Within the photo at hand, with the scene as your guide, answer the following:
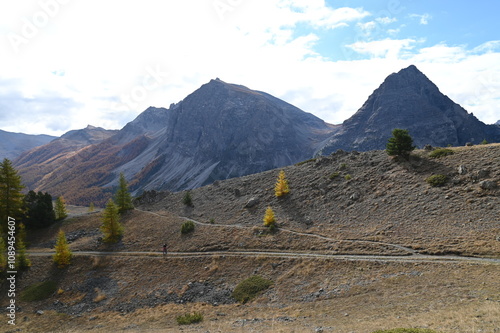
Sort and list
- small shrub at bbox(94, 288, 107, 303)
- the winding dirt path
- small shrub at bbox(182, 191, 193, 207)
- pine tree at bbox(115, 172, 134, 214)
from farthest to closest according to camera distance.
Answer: small shrub at bbox(182, 191, 193, 207) → pine tree at bbox(115, 172, 134, 214) → small shrub at bbox(94, 288, 107, 303) → the winding dirt path

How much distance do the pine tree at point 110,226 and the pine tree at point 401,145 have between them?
5509 cm

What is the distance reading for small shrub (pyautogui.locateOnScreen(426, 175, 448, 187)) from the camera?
1794 inches

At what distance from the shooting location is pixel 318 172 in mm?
66812

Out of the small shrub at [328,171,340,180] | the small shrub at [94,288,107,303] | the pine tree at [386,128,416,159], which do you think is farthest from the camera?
the small shrub at [328,171,340,180]

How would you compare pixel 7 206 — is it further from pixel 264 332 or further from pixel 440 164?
pixel 440 164

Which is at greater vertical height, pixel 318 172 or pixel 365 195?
pixel 318 172

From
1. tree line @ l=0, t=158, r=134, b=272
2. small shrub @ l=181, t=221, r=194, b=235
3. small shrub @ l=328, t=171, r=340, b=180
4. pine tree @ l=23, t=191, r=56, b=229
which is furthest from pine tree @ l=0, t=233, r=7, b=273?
small shrub @ l=328, t=171, r=340, b=180

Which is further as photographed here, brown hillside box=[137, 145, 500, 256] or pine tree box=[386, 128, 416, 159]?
pine tree box=[386, 128, 416, 159]

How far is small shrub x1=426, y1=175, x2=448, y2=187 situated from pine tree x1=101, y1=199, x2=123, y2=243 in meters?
55.1

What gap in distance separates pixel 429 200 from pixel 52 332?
51.3 m

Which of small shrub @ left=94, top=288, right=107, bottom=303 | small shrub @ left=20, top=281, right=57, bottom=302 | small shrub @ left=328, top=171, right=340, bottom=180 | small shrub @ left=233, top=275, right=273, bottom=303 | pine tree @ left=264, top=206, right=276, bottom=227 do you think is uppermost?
small shrub @ left=328, top=171, right=340, bottom=180

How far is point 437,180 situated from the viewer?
46.1 meters

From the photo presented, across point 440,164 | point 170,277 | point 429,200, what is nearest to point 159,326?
point 170,277

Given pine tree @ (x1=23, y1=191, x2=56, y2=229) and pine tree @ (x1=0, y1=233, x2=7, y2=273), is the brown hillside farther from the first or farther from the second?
pine tree @ (x1=0, y1=233, x2=7, y2=273)
